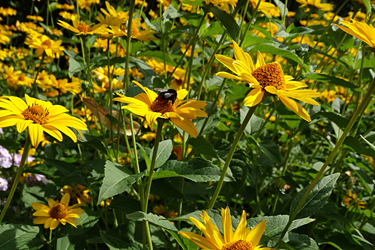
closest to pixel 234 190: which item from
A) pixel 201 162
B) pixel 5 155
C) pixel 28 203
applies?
pixel 201 162

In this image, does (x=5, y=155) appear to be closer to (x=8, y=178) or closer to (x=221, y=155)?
(x=8, y=178)

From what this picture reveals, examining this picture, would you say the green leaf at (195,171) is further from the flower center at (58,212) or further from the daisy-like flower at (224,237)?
the flower center at (58,212)

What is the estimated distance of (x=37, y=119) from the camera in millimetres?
806

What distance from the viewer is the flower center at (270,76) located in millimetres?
767

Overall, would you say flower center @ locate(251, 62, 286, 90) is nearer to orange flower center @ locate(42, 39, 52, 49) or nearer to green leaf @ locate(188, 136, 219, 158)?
green leaf @ locate(188, 136, 219, 158)

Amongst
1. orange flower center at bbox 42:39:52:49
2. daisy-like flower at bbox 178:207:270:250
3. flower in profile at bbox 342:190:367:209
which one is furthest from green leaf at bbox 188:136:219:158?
orange flower center at bbox 42:39:52:49

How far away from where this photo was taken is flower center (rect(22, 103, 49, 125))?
80 centimetres

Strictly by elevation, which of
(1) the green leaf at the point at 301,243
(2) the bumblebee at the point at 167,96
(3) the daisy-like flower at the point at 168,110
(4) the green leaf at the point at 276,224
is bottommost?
(1) the green leaf at the point at 301,243

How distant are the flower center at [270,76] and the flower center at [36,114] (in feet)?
1.60

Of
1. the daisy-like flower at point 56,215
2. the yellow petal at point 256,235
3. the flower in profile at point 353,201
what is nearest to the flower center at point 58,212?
the daisy-like flower at point 56,215

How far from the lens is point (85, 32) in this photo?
1.18m

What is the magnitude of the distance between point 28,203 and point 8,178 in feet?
0.90

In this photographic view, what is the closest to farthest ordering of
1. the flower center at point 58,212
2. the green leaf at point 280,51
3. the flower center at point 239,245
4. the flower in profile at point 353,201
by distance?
the flower center at point 239,245 → the green leaf at point 280,51 → the flower center at point 58,212 → the flower in profile at point 353,201

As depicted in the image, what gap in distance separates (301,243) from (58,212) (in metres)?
0.73
